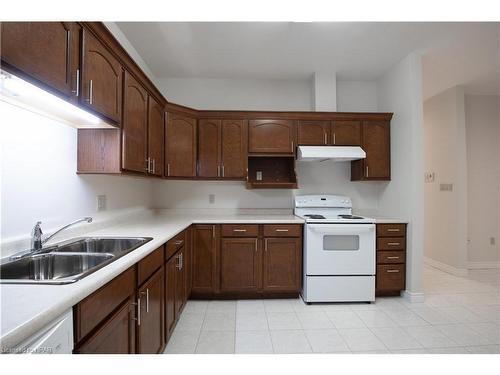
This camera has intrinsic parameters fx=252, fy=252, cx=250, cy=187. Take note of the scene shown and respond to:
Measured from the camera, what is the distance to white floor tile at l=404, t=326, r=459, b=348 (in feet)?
6.42

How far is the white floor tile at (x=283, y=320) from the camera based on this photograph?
221 centimetres

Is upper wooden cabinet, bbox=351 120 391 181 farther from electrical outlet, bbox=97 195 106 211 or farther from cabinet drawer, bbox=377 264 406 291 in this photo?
electrical outlet, bbox=97 195 106 211

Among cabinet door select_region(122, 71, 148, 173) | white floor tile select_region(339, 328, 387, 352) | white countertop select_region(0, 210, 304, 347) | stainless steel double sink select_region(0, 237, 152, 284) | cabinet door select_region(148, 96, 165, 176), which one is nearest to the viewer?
white countertop select_region(0, 210, 304, 347)

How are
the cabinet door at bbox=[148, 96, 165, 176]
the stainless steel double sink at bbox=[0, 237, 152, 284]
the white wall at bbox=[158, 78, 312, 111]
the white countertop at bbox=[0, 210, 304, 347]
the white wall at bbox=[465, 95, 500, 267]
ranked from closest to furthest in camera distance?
the white countertop at bbox=[0, 210, 304, 347] → the stainless steel double sink at bbox=[0, 237, 152, 284] → the cabinet door at bbox=[148, 96, 165, 176] → the white wall at bbox=[158, 78, 312, 111] → the white wall at bbox=[465, 95, 500, 267]

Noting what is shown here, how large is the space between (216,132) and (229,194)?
0.83 metres

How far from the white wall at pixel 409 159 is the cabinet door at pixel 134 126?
2724 mm

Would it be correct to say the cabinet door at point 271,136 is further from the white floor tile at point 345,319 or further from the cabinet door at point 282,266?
the white floor tile at point 345,319

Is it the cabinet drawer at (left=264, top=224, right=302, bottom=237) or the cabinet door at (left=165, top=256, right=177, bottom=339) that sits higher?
the cabinet drawer at (left=264, top=224, right=302, bottom=237)

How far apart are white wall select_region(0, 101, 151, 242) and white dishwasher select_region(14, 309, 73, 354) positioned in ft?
2.57

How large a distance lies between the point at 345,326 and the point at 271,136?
2.10m

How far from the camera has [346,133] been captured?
3.09m

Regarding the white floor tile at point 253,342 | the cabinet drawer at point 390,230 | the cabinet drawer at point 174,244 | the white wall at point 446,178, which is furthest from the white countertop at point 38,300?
the white wall at point 446,178

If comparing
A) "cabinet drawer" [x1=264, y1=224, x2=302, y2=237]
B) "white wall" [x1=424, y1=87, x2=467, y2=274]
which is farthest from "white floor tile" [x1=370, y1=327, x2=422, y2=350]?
"white wall" [x1=424, y1=87, x2=467, y2=274]
